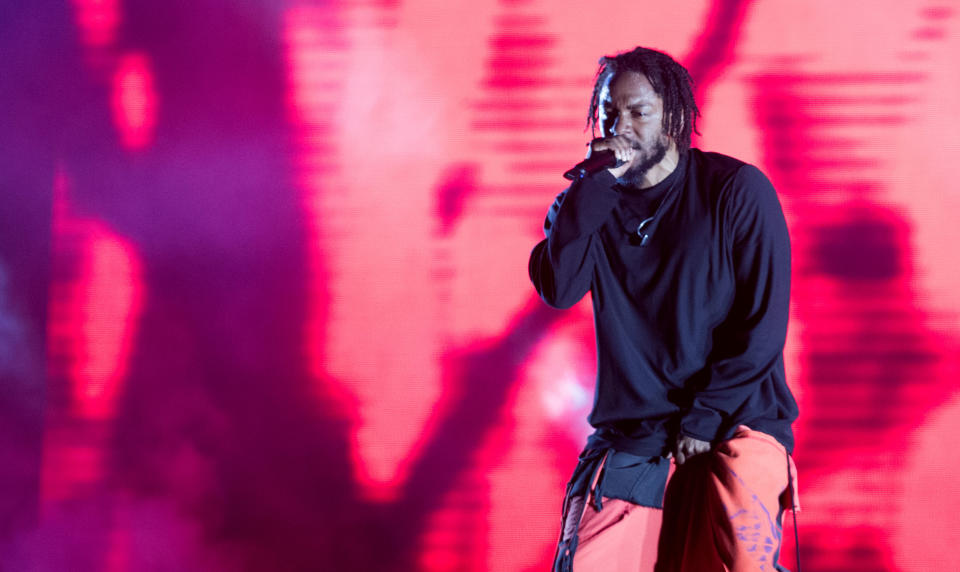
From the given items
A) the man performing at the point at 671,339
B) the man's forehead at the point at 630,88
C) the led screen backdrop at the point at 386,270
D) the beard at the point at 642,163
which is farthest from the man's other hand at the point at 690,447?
the led screen backdrop at the point at 386,270

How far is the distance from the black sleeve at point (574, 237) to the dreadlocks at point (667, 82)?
22cm

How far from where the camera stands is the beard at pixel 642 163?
1695 millimetres

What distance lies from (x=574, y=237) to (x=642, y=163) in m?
0.22

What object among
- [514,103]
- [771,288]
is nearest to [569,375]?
[514,103]

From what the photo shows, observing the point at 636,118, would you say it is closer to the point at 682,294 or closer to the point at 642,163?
the point at 642,163

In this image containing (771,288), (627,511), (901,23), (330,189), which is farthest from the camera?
(330,189)

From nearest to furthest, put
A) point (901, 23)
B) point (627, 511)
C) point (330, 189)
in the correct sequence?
point (627, 511), point (901, 23), point (330, 189)

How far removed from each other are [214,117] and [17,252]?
34.2 inches

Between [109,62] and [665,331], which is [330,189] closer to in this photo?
[109,62]

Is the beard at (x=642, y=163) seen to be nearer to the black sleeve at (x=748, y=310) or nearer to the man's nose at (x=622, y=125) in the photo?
the man's nose at (x=622, y=125)

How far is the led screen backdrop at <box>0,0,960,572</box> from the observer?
8.34 ft

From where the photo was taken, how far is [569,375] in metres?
2.63

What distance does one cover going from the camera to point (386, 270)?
2711 mm

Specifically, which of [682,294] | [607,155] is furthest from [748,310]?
[607,155]
